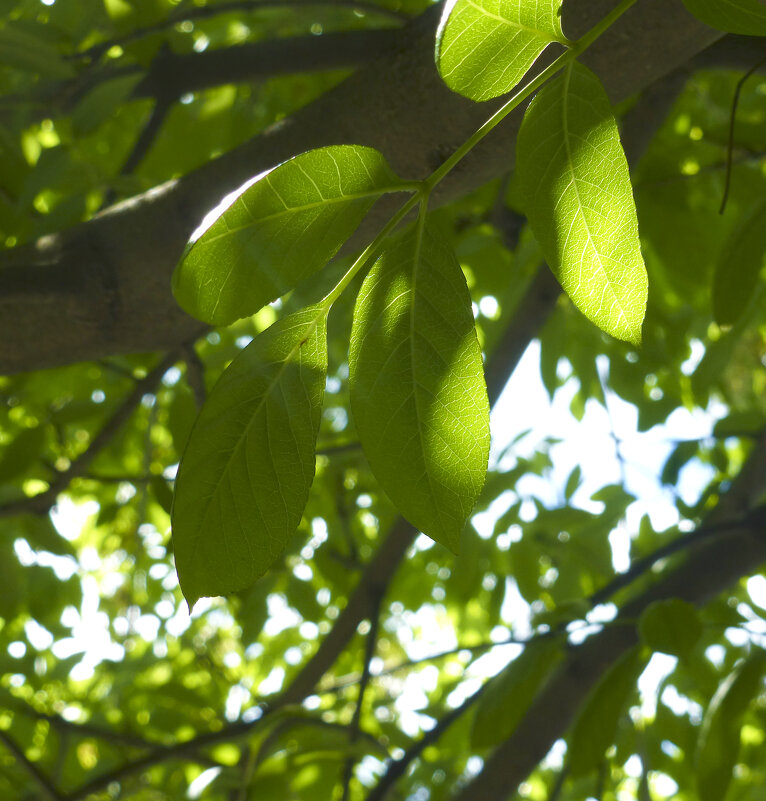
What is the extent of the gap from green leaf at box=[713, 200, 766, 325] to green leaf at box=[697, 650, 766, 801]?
0.37 meters

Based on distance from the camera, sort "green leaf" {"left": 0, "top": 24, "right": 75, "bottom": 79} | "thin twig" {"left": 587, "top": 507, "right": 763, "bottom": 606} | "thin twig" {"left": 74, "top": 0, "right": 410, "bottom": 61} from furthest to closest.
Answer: "thin twig" {"left": 587, "top": 507, "right": 763, "bottom": 606} → "thin twig" {"left": 74, "top": 0, "right": 410, "bottom": 61} → "green leaf" {"left": 0, "top": 24, "right": 75, "bottom": 79}

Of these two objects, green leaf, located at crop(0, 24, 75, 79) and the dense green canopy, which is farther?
green leaf, located at crop(0, 24, 75, 79)

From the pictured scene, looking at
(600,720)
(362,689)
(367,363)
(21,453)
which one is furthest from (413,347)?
(21,453)

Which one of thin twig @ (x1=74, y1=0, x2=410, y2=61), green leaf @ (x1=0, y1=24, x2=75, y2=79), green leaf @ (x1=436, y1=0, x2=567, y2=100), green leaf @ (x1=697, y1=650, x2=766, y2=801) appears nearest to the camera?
green leaf @ (x1=436, y1=0, x2=567, y2=100)

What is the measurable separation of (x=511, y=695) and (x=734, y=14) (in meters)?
0.70

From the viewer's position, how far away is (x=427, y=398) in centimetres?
42

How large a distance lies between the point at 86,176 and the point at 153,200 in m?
0.39

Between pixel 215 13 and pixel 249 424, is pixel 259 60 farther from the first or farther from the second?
pixel 249 424

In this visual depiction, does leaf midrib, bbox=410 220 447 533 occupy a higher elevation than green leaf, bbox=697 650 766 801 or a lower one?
higher

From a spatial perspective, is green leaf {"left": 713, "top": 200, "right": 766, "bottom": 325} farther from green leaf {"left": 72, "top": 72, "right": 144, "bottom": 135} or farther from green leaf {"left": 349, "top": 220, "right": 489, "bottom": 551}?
green leaf {"left": 72, "top": 72, "right": 144, "bottom": 135}

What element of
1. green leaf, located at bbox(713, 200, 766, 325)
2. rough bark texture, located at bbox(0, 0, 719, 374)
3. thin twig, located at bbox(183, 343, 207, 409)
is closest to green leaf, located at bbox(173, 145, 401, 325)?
rough bark texture, located at bbox(0, 0, 719, 374)

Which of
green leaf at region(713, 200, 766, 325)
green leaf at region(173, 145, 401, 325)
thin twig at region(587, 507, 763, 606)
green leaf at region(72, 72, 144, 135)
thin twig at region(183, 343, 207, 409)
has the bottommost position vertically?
thin twig at region(587, 507, 763, 606)

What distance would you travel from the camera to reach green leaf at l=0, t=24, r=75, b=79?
101 centimetres

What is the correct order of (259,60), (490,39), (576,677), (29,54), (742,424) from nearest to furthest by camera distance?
(490,39) → (29,54) → (259,60) → (576,677) → (742,424)
